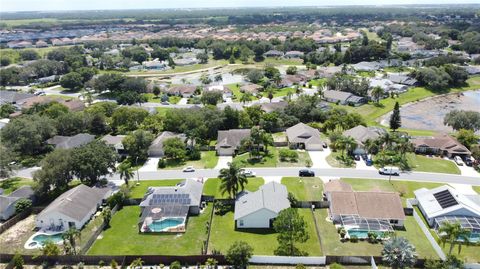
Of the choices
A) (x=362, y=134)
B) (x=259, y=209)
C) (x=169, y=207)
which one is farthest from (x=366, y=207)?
(x=362, y=134)

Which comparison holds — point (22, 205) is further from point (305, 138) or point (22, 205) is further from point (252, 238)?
point (305, 138)

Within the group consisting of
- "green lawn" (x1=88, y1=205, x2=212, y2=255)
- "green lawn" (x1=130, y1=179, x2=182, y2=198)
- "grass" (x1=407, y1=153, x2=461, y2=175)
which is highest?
"green lawn" (x1=88, y1=205, x2=212, y2=255)

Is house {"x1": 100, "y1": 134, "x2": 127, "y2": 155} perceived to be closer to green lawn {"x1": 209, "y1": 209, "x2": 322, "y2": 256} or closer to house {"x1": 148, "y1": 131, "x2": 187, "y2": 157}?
house {"x1": 148, "y1": 131, "x2": 187, "y2": 157}

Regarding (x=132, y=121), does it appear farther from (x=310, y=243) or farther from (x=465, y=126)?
(x=465, y=126)

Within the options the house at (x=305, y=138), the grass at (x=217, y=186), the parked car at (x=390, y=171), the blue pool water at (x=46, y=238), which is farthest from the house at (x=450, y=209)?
the blue pool water at (x=46, y=238)

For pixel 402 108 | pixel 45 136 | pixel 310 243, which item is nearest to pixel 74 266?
pixel 310 243

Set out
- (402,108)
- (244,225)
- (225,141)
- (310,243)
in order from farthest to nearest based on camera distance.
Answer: (402,108)
(225,141)
(244,225)
(310,243)

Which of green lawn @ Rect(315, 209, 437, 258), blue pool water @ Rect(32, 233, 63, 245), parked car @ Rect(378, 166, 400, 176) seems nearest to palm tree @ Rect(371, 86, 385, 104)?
parked car @ Rect(378, 166, 400, 176)
